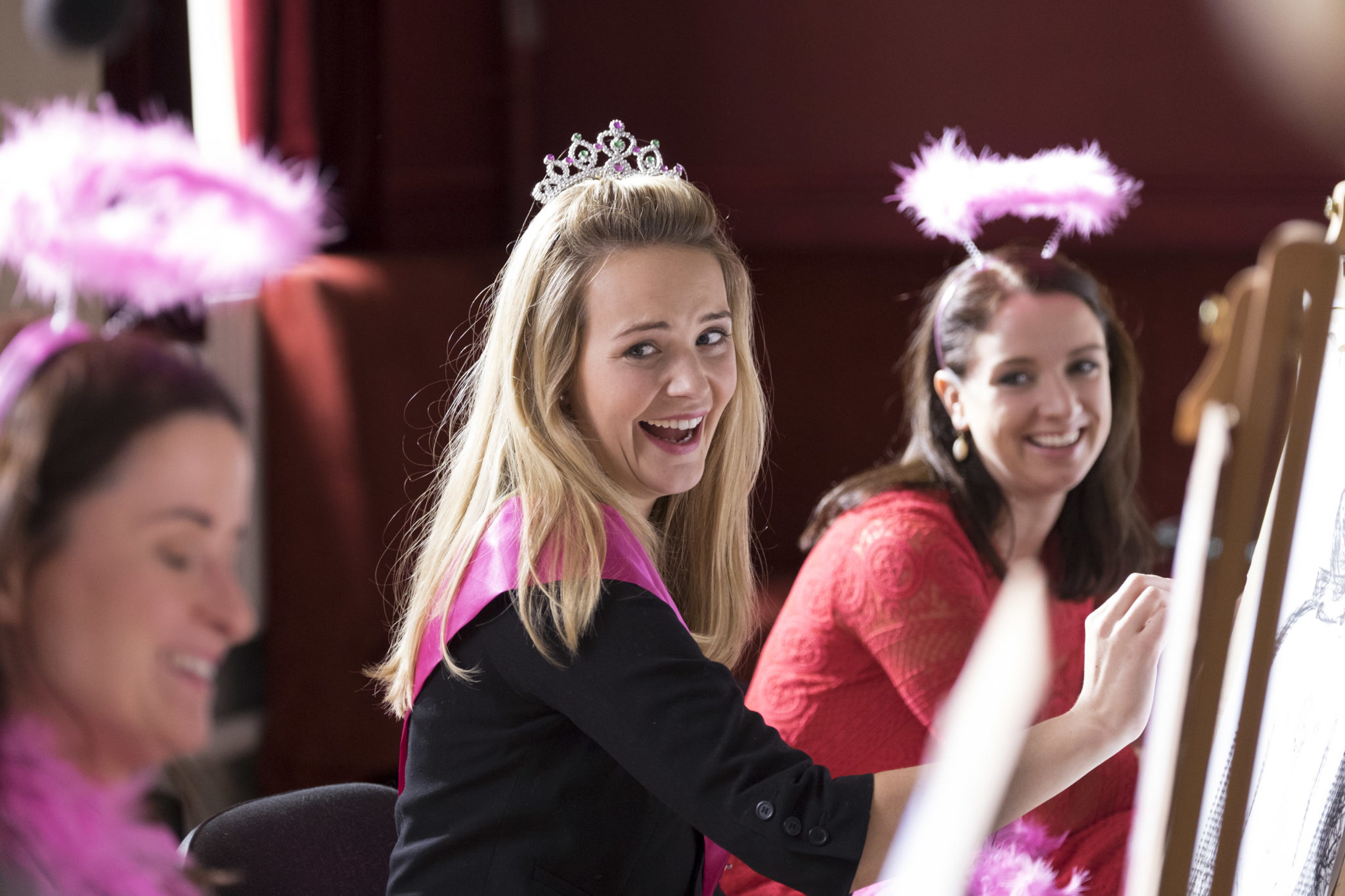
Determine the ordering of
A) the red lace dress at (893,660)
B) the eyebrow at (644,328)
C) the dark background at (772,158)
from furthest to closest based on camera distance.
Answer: the dark background at (772,158) → the red lace dress at (893,660) → the eyebrow at (644,328)

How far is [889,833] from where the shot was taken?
974 mm

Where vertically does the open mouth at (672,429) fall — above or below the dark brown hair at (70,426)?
above

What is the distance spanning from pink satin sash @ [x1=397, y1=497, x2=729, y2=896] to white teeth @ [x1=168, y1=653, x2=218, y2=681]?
0.40 metres

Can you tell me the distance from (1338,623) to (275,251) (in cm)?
90

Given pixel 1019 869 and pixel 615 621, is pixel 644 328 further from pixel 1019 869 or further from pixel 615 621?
pixel 1019 869

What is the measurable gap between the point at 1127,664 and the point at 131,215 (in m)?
0.74

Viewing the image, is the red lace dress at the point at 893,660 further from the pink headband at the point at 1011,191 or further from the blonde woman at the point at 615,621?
the pink headband at the point at 1011,191

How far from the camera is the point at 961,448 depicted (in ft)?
5.61

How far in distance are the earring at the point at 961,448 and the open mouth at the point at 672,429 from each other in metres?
0.55

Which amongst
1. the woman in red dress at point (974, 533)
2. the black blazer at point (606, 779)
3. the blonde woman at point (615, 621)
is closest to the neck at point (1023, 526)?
the woman in red dress at point (974, 533)

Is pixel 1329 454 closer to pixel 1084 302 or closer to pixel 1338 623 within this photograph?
pixel 1338 623

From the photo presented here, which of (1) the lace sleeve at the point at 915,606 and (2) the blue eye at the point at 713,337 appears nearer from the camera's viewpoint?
(2) the blue eye at the point at 713,337

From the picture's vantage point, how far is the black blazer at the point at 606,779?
3.17 feet

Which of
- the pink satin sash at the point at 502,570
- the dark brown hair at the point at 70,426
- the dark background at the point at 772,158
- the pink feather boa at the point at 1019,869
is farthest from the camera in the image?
the dark background at the point at 772,158
